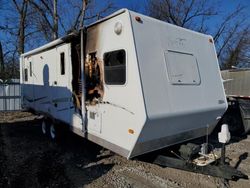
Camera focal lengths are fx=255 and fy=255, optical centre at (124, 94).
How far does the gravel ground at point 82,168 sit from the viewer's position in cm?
455

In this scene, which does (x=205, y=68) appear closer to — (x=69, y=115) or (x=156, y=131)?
(x=156, y=131)

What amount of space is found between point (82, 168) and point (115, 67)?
2.26 m

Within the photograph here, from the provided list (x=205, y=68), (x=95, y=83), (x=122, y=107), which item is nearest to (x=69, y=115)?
(x=95, y=83)

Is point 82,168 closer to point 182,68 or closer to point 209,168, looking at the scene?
point 209,168

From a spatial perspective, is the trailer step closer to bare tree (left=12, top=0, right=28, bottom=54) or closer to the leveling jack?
the leveling jack

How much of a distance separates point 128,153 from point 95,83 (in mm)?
1633

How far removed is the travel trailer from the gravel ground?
0.62m

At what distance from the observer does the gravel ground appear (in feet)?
14.9

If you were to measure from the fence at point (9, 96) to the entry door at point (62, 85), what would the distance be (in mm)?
7935

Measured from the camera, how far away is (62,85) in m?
6.42

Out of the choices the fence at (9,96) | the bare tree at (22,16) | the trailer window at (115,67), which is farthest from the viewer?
the bare tree at (22,16)

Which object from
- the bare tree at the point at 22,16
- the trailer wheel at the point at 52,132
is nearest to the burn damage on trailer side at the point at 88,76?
the trailer wheel at the point at 52,132

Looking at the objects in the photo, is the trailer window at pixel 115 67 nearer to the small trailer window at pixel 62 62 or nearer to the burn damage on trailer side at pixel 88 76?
the burn damage on trailer side at pixel 88 76

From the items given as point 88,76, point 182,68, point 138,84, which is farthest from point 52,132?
point 182,68
